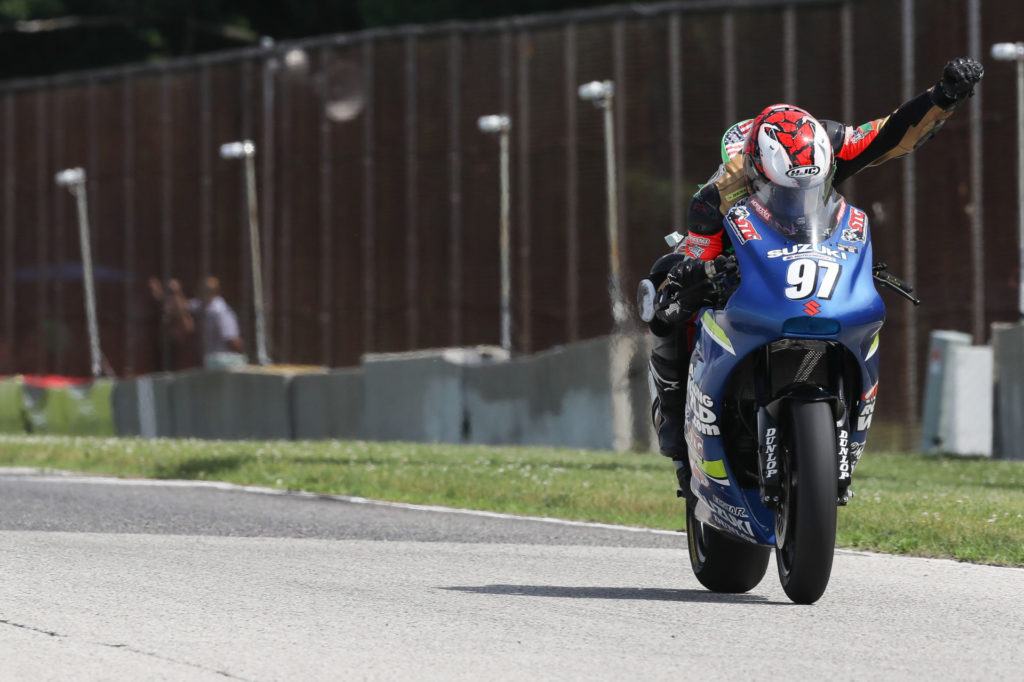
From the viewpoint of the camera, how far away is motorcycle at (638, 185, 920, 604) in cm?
682

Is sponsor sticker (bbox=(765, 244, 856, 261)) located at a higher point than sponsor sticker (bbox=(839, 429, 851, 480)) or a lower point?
higher

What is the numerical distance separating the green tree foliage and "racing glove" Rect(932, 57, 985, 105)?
4447 centimetres

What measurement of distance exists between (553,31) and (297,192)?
598 centimetres

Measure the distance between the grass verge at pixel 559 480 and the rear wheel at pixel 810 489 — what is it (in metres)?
2.31

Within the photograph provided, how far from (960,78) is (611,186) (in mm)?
19306

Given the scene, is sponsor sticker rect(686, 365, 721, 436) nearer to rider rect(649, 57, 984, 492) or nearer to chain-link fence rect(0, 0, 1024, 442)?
rider rect(649, 57, 984, 492)

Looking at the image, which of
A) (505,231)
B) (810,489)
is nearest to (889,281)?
(810,489)

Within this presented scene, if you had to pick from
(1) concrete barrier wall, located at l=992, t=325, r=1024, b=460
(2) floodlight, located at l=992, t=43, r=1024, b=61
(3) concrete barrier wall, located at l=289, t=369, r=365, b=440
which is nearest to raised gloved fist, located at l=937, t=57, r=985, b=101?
(1) concrete barrier wall, located at l=992, t=325, r=1024, b=460

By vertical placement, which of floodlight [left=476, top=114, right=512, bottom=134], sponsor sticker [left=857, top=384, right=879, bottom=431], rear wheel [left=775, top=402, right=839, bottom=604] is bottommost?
rear wheel [left=775, top=402, right=839, bottom=604]

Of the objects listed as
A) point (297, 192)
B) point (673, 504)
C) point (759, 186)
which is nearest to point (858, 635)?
point (759, 186)

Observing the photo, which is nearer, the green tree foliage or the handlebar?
the handlebar

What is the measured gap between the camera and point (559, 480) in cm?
1352

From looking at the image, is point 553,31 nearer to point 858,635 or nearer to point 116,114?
point 116,114

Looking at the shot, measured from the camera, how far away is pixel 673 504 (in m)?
12.1
